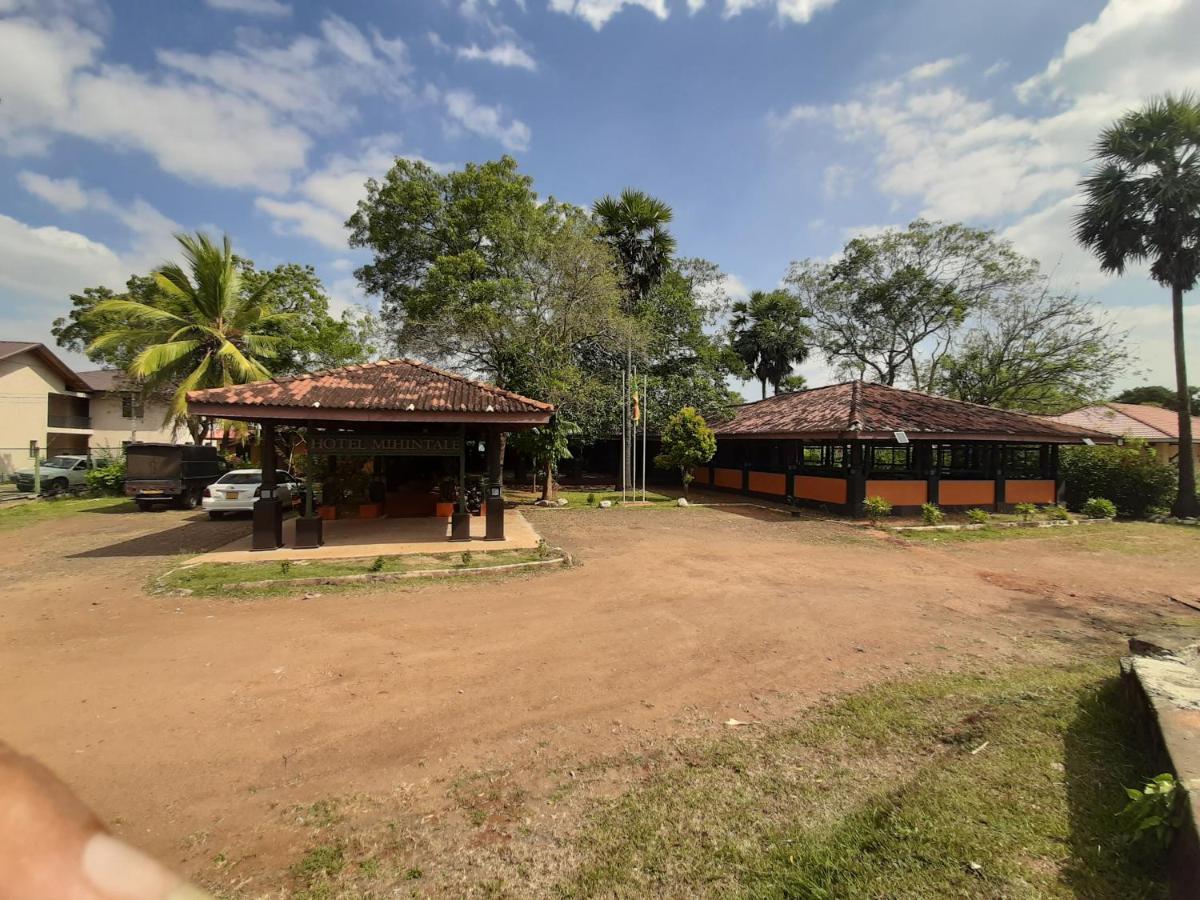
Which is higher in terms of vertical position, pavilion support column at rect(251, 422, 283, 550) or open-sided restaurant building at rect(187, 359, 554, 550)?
open-sided restaurant building at rect(187, 359, 554, 550)

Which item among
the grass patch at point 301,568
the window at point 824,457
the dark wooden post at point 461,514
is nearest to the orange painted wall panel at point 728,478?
the window at point 824,457

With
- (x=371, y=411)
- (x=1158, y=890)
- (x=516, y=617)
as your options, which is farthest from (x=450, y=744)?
(x=371, y=411)

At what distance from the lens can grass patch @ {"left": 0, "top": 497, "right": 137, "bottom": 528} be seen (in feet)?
50.1

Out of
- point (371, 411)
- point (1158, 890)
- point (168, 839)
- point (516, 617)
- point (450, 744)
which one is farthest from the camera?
point (371, 411)

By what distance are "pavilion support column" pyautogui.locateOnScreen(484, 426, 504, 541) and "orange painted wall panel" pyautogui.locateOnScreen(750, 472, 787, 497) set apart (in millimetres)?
11195

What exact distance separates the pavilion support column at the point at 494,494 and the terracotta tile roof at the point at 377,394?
3.40 feet

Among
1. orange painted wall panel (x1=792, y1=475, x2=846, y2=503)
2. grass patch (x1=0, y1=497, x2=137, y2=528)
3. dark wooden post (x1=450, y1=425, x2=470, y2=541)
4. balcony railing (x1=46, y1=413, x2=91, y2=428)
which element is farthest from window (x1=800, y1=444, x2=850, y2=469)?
Result: balcony railing (x1=46, y1=413, x2=91, y2=428)

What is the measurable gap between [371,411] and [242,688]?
617 centimetres

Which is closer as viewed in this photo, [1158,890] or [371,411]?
[1158,890]

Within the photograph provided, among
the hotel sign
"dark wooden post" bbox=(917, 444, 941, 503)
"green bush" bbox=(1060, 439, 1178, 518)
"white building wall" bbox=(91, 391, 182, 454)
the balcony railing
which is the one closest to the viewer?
the hotel sign

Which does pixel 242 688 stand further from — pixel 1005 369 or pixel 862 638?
pixel 1005 369

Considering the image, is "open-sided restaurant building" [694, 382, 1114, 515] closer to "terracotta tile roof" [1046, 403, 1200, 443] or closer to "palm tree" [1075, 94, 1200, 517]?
"palm tree" [1075, 94, 1200, 517]

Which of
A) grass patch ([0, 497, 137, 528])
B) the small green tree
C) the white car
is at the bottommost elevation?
grass patch ([0, 497, 137, 528])

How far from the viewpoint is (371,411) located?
10594mm
